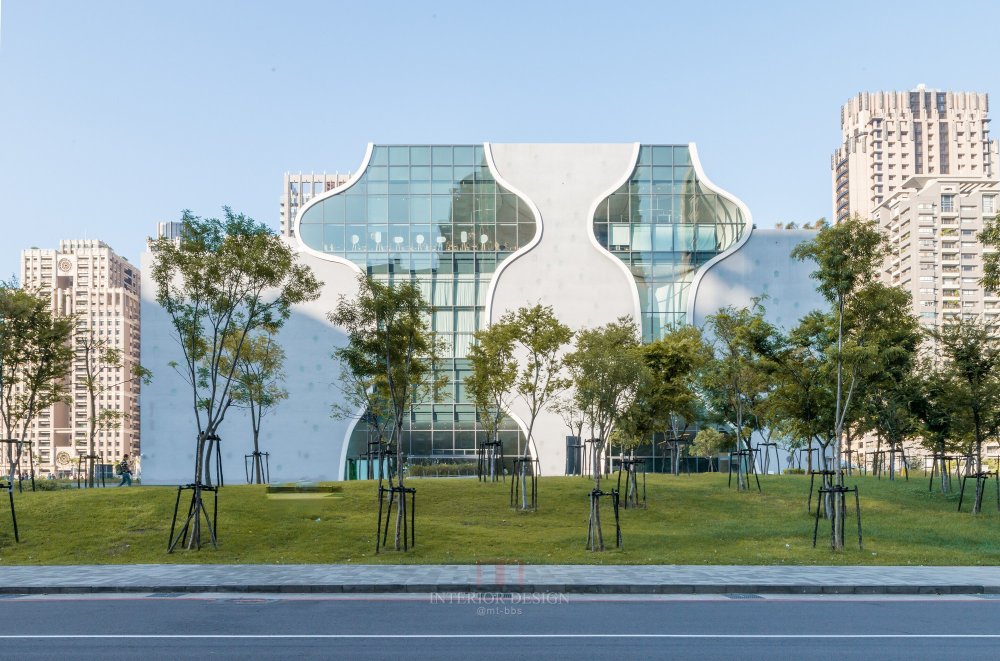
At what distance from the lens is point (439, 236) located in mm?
58594

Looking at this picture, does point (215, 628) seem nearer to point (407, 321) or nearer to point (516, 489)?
point (407, 321)

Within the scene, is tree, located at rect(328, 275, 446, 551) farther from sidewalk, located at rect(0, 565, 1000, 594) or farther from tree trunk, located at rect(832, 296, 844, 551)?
tree trunk, located at rect(832, 296, 844, 551)

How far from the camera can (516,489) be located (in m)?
32.0

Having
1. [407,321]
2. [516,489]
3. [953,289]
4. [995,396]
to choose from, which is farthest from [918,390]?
[953,289]

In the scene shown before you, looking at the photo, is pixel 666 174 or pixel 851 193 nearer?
pixel 666 174

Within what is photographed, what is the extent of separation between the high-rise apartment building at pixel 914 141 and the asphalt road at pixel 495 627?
182816 millimetres

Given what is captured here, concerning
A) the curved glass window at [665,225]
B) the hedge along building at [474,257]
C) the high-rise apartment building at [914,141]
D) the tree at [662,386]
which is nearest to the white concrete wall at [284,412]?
the hedge along building at [474,257]

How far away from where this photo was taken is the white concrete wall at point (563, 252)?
190 ft

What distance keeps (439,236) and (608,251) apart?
10097mm

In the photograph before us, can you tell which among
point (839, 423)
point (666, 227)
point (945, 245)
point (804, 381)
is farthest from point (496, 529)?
point (945, 245)

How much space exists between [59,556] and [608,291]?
39875mm

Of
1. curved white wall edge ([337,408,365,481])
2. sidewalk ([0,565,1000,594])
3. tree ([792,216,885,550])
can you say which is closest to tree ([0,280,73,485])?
sidewalk ([0,565,1000,594])

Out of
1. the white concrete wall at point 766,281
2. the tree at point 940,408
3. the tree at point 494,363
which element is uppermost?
the white concrete wall at point 766,281

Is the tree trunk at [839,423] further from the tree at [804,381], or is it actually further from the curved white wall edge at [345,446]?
the curved white wall edge at [345,446]
